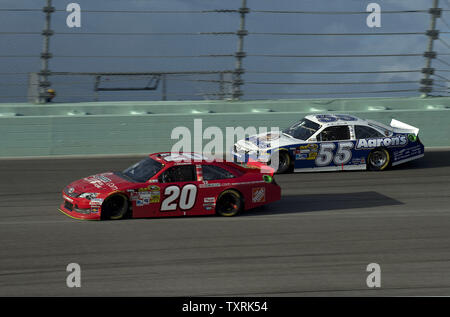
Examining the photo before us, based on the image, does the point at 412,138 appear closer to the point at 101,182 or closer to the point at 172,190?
the point at 172,190

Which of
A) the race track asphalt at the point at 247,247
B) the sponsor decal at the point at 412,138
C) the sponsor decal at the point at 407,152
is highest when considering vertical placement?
the sponsor decal at the point at 412,138

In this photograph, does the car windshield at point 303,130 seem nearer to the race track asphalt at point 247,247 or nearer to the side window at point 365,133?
the side window at point 365,133

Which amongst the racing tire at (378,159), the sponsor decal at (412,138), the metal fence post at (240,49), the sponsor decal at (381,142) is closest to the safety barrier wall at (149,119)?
the metal fence post at (240,49)

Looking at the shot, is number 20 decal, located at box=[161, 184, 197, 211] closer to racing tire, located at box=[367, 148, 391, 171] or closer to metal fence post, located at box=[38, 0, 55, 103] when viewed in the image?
racing tire, located at box=[367, 148, 391, 171]

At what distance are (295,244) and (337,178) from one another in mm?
4721

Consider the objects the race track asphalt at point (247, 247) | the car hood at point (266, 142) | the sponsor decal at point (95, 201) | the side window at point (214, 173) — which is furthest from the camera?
the car hood at point (266, 142)

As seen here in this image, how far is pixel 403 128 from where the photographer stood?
15.0 metres

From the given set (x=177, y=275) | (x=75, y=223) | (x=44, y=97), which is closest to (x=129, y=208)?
(x=75, y=223)

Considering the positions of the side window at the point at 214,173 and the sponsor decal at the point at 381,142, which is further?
the sponsor decal at the point at 381,142

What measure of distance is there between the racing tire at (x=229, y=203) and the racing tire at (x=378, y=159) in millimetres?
4737

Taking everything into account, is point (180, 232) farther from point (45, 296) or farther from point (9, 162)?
point (9, 162)

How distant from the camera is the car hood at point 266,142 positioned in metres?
13.7

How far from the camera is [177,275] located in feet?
25.4

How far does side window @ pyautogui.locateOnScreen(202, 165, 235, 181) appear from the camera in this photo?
34.4ft
